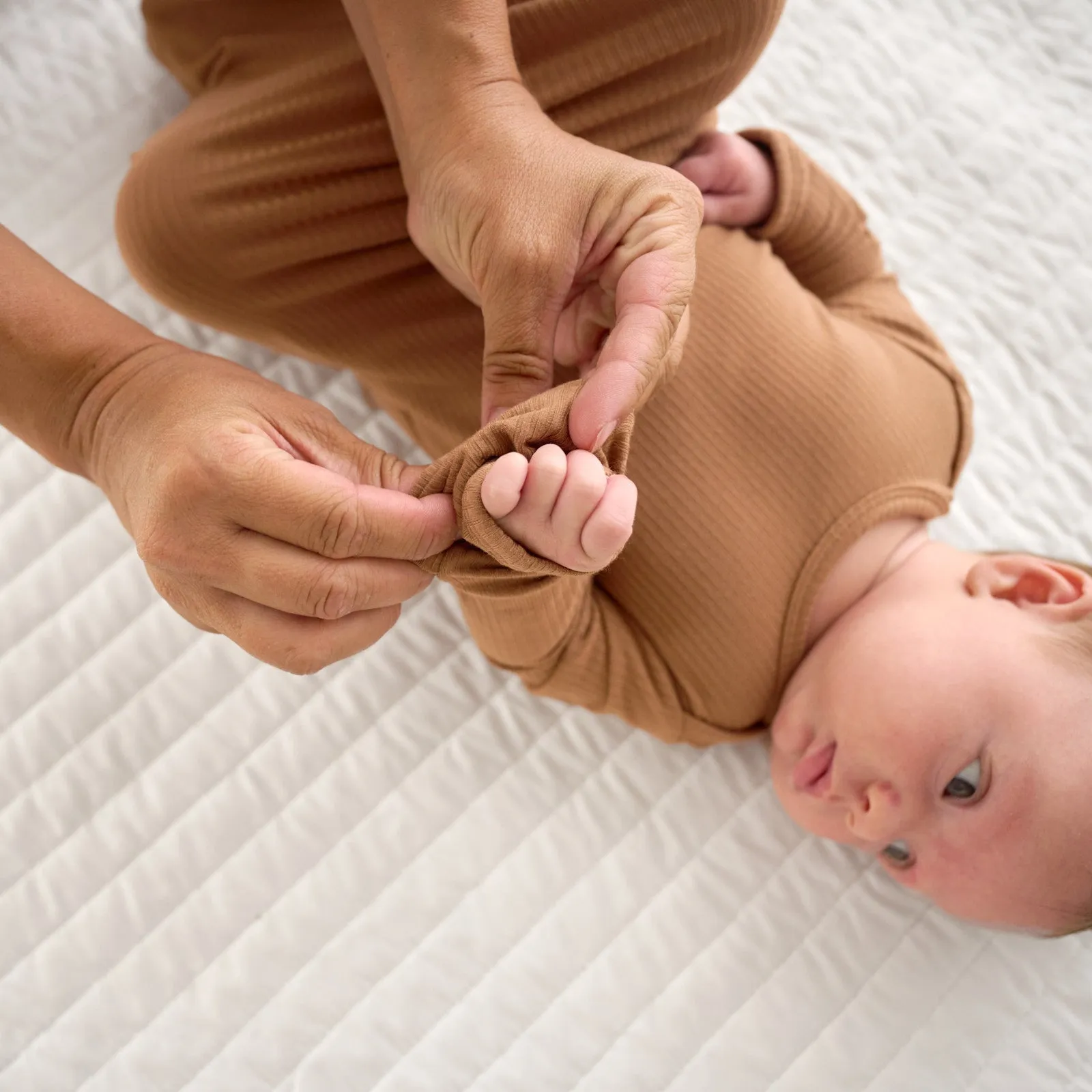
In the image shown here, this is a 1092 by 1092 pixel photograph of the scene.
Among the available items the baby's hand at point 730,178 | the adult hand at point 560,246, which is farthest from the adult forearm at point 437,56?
the baby's hand at point 730,178

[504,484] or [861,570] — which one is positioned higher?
[504,484]

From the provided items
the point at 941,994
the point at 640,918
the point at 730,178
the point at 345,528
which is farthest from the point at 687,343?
the point at 941,994

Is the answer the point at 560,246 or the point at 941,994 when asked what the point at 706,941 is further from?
the point at 560,246

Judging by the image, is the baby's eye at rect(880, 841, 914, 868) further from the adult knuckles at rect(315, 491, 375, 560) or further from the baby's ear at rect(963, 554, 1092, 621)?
the adult knuckles at rect(315, 491, 375, 560)

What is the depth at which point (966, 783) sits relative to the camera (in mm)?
775

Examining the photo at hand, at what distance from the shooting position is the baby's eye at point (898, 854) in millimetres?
843

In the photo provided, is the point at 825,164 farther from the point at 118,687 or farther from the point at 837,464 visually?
the point at 118,687

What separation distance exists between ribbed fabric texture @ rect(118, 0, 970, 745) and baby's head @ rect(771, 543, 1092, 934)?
63 millimetres

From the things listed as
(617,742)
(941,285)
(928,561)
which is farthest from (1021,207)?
(617,742)

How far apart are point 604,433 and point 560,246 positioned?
131 millimetres

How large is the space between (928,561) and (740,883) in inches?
13.3

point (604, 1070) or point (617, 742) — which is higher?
point (617, 742)

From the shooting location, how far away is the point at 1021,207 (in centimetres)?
104

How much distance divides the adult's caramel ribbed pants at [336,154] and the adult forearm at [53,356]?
0.52 ft
